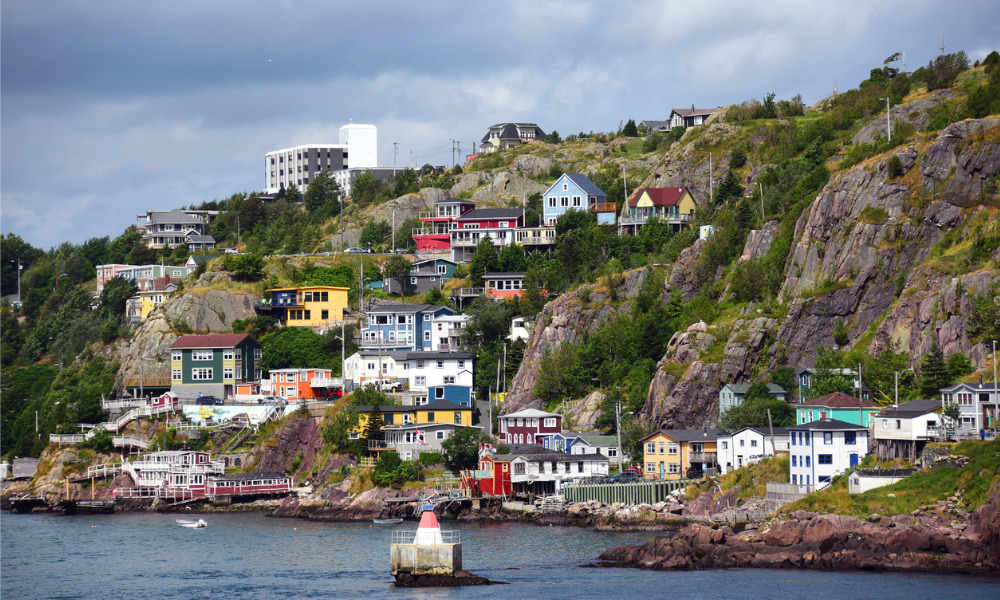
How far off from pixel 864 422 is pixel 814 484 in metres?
5.85

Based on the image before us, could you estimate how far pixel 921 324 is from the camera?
74.3 metres

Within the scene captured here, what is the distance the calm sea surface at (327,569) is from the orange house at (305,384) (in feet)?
56.5

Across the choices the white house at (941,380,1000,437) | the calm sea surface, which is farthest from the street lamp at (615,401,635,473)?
the white house at (941,380,1000,437)

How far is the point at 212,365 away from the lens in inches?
4053

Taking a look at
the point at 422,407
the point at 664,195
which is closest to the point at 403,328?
the point at 422,407

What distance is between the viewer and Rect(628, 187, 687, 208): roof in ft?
350

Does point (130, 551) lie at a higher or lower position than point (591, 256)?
lower

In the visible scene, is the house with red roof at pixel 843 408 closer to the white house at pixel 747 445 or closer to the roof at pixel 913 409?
the white house at pixel 747 445

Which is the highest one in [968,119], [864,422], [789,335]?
[968,119]

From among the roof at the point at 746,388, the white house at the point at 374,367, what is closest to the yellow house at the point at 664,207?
the white house at the point at 374,367

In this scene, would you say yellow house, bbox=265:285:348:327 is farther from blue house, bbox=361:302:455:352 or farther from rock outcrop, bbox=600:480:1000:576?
rock outcrop, bbox=600:480:1000:576

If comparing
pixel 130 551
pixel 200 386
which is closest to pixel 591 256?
pixel 200 386

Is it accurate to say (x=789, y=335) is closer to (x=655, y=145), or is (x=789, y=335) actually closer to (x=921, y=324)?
(x=921, y=324)

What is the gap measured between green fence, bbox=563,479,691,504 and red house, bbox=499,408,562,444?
9.94 m
